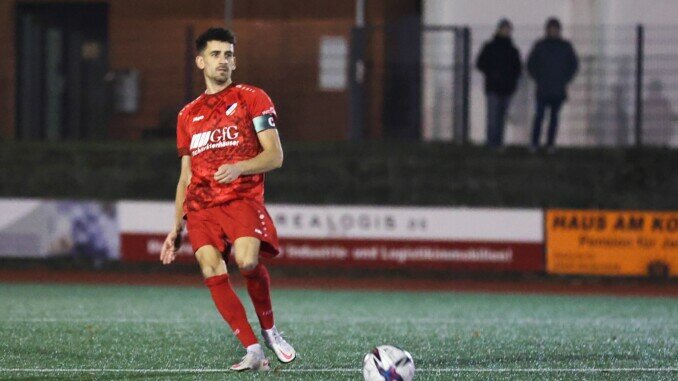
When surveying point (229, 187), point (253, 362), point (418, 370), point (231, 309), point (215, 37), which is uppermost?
point (215, 37)

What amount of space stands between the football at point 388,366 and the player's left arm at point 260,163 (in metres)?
1.41

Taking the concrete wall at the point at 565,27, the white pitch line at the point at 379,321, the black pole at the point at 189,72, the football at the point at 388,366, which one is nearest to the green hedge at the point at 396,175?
the concrete wall at the point at 565,27

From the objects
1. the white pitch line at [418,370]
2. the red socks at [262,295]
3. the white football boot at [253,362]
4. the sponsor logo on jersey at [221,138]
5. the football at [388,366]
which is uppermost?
the sponsor logo on jersey at [221,138]

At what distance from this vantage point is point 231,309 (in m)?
7.94

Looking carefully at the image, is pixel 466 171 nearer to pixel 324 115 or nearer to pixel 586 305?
pixel 324 115

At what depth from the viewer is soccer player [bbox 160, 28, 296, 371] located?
794cm

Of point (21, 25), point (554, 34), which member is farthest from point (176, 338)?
point (21, 25)

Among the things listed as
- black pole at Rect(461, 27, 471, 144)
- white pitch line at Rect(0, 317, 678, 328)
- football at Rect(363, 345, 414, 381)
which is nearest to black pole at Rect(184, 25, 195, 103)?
black pole at Rect(461, 27, 471, 144)

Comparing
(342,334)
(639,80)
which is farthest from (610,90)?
(342,334)

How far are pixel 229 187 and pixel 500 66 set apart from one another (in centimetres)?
1041

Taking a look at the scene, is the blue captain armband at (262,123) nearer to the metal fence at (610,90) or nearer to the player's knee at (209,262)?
the player's knee at (209,262)

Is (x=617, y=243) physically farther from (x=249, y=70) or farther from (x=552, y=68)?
(x=249, y=70)

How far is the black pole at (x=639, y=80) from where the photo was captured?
18.0 metres

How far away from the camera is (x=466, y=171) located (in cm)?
1892
